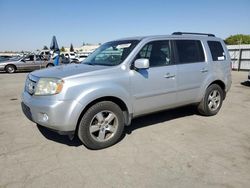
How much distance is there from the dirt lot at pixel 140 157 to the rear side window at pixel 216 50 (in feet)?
4.91

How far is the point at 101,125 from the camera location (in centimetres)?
410

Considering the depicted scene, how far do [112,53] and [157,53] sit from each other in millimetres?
865

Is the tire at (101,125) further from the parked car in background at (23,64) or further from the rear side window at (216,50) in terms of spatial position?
the parked car in background at (23,64)

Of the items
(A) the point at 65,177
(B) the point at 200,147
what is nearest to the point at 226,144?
(B) the point at 200,147

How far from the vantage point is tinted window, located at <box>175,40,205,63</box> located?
202 inches

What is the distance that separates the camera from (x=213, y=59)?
5730mm

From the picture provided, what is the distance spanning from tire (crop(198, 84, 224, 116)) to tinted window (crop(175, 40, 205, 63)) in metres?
0.81

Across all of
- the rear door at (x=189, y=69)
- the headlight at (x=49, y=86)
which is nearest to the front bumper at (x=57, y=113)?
the headlight at (x=49, y=86)

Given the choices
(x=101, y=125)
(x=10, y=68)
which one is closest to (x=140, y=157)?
(x=101, y=125)

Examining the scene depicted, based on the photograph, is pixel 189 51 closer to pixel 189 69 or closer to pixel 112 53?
pixel 189 69

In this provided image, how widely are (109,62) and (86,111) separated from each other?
115cm

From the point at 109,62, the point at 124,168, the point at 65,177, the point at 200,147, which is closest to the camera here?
the point at 65,177

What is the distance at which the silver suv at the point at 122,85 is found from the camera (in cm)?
374

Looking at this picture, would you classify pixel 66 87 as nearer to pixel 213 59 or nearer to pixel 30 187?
pixel 30 187
